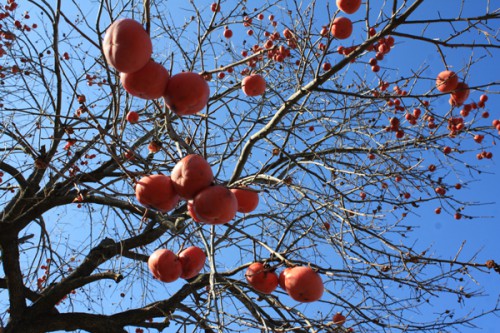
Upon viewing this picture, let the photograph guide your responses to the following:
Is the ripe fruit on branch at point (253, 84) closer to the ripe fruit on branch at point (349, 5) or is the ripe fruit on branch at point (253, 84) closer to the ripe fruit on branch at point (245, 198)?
the ripe fruit on branch at point (349, 5)

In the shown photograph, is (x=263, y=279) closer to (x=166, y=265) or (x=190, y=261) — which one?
(x=190, y=261)

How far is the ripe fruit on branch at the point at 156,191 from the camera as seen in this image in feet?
4.91

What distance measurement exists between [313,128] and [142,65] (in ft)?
9.33

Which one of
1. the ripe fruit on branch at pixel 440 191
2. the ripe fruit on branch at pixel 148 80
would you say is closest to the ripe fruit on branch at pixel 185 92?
the ripe fruit on branch at pixel 148 80

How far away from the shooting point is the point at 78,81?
389cm

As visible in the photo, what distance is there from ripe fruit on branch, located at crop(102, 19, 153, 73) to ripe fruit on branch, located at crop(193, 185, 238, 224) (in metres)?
0.52

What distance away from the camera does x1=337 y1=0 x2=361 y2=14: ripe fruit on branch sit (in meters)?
2.30

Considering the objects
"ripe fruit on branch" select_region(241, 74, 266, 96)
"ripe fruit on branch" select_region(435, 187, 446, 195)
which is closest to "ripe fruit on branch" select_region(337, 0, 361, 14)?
"ripe fruit on branch" select_region(241, 74, 266, 96)

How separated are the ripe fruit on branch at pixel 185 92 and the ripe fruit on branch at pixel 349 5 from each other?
1.19 metres

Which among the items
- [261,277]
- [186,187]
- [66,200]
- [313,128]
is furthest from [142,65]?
[313,128]

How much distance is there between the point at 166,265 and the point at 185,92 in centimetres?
77

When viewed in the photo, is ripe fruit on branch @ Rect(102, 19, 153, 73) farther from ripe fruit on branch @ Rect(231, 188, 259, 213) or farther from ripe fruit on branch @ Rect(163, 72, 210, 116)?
ripe fruit on branch @ Rect(231, 188, 259, 213)

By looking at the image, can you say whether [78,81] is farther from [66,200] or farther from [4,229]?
[4,229]

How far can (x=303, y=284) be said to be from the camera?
1.75 meters
